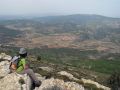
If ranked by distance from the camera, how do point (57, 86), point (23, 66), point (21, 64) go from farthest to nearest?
point (57, 86)
point (23, 66)
point (21, 64)

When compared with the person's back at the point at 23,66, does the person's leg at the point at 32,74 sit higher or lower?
lower

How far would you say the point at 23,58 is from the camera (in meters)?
32.2

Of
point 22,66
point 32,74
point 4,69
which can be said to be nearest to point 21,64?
point 22,66

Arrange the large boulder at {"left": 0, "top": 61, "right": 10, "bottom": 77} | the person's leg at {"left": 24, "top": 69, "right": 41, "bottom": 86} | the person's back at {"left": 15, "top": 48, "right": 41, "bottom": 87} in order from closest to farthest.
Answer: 1. the person's back at {"left": 15, "top": 48, "right": 41, "bottom": 87}
2. the person's leg at {"left": 24, "top": 69, "right": 41, "bottom": 86}
3. the large boulder at {"left": 0, "top": 61, "right": 10, "bottom": 77}

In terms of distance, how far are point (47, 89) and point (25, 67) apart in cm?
422

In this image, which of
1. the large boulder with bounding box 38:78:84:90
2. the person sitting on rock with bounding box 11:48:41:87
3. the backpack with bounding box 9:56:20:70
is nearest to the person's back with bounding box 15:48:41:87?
the person sitting on rock with bounding box 11:48:41:87

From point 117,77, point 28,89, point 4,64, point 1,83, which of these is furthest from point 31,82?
point 117,77

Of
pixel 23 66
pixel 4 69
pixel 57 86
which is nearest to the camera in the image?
pixel 23 66

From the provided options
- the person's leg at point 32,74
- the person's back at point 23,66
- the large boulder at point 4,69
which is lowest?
the large boulder at point 4,69

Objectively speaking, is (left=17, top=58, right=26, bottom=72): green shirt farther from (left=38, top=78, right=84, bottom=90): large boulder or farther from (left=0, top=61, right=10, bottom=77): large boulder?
(left=0, top=61, right=10, bottom=77): large boulder

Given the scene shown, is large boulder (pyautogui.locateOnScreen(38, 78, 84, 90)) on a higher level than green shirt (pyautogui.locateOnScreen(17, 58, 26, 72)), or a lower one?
lower

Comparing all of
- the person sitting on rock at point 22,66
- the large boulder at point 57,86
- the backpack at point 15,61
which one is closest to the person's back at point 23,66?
the person sitting on rock at point 22,66

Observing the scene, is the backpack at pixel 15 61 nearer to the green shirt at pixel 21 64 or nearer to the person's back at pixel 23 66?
the person's back at pixel 23 66

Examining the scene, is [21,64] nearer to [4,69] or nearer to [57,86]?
[57,86]
